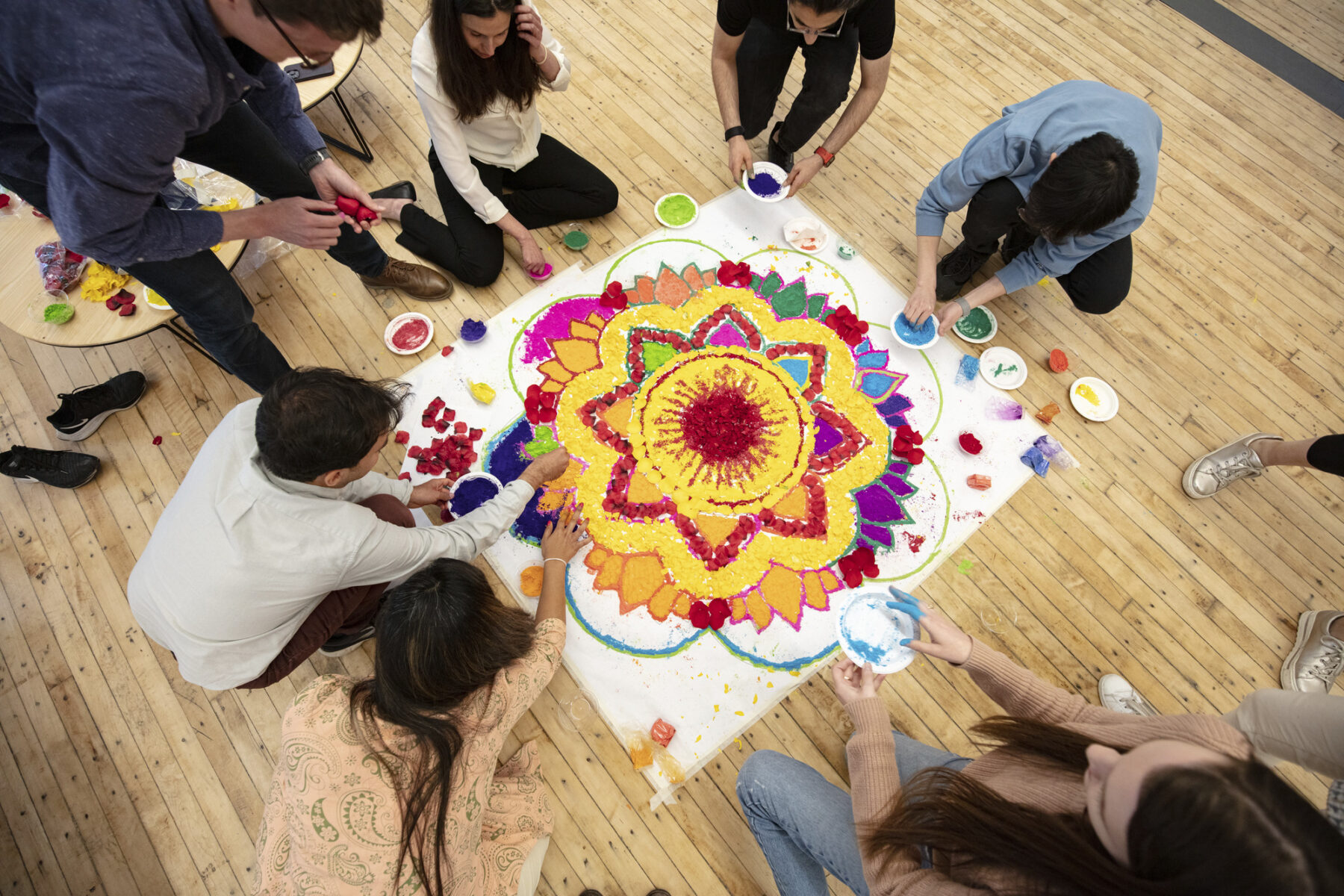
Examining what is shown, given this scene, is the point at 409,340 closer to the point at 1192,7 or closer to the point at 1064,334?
the point at 1064,334

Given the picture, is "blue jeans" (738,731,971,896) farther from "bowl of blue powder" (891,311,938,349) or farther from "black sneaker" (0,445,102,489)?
"black sneaker" (0,445,102,489)

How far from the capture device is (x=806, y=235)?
2.72m

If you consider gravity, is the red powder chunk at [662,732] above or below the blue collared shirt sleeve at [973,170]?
below

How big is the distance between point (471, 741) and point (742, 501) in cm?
120

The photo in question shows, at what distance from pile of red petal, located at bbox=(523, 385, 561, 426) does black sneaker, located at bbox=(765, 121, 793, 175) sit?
1.47 meters

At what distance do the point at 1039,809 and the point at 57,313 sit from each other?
2.90 metres

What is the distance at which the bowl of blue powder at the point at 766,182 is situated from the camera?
260 centimetres

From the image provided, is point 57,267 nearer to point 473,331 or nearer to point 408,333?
point 408,333

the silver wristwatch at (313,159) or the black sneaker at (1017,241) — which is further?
the black sneaker at (1017,241)

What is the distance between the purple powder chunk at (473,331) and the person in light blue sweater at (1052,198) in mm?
1665

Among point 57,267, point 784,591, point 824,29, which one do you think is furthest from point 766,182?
point 57,267

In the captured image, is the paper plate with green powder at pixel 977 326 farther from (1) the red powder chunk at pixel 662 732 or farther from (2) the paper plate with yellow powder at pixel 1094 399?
(1) the red powder chunk at pixel 662 732

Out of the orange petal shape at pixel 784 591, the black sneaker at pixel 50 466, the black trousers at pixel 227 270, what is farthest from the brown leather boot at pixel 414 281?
the orange petal shape at pixel 784 591

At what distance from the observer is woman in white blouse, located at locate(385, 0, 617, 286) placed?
1843mm
